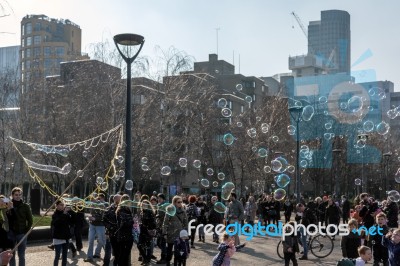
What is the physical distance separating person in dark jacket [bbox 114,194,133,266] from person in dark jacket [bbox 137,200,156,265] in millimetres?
2162

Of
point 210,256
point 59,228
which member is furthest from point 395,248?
point 210,256

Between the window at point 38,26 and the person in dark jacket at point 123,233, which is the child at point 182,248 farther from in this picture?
the window at point 38,26

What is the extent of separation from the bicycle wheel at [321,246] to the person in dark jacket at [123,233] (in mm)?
6792

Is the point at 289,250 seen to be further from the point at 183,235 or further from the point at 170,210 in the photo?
the point at 170,210

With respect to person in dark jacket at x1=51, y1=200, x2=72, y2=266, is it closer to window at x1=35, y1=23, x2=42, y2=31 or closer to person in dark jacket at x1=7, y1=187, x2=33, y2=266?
person in dark jacket at x1=7, y1=187, x2=33, y2=266

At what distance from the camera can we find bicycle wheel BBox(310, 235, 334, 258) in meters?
16.8

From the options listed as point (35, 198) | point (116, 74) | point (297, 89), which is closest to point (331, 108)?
point (116, 74)

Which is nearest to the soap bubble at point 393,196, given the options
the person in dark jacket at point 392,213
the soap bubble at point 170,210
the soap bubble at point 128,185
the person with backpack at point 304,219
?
the person in dark jacket at point 392,213

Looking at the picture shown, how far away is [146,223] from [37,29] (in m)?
114

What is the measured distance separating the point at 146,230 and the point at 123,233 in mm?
2514

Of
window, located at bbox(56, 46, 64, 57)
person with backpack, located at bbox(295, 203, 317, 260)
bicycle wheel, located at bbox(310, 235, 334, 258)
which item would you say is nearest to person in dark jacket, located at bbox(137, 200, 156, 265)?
person with backpack, located at bbox(295, 203, 317, 260)

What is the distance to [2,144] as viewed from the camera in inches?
1571

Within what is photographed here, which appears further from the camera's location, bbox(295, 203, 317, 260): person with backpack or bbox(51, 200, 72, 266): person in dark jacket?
bbox(295, 203, 317, 260): person with backpack

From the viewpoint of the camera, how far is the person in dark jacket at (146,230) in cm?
1417
